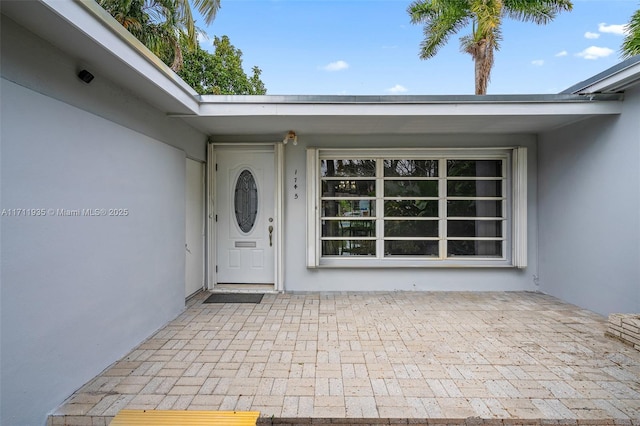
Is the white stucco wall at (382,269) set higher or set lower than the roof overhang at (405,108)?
lower

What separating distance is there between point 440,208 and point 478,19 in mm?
6197

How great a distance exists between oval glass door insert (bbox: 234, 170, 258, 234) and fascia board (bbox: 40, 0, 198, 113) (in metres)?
2.00

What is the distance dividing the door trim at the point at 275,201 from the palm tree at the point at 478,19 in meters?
6.80

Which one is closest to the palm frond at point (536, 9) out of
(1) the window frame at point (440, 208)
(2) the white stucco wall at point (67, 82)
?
(1) the window frame at point (440, 208)

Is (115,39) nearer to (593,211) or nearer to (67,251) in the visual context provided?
(67,251)

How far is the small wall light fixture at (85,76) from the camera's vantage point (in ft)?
8.08

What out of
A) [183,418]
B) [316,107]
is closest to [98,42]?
[316,107]

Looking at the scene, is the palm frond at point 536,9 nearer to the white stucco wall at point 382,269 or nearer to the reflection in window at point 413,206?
the white stucco wall at point 382,269

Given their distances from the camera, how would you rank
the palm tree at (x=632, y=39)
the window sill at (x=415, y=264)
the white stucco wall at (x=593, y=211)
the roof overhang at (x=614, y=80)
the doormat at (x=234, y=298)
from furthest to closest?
the window sill at (x=415, y=264), the palm tree at (x=632, y=39), the doormat at (x=234, y=298), the white stucco wall at (x=593, y=211), the roof overhang at (x=614, y=80)

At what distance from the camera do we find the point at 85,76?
249 cm

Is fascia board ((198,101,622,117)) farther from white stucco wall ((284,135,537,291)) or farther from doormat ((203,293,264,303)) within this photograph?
doormat ((203,293,264,303))

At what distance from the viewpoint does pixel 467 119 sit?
4.19 metres

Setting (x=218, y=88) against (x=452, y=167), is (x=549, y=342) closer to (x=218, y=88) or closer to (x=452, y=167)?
(x=452, y=167)

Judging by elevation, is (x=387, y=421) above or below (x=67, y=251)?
below
